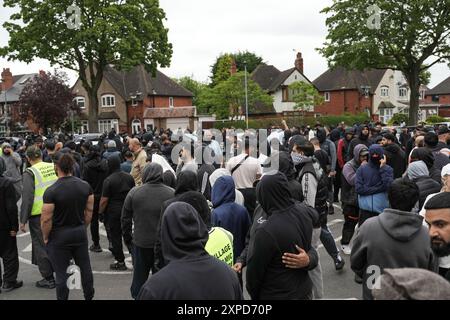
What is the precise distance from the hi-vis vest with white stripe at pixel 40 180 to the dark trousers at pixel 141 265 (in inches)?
82.0

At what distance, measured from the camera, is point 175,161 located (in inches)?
443

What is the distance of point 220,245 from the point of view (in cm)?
403

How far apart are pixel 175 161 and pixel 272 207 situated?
7520 millimetres

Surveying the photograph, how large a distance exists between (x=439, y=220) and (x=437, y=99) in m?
91.5

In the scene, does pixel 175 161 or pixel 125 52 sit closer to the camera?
pixel 175 161

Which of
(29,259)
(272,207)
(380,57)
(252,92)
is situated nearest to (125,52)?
(380,57)

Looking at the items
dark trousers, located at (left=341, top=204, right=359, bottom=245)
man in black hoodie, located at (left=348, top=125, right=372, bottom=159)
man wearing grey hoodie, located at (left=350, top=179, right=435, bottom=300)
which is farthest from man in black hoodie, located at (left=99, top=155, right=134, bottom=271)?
man in black hoodie, located at (left=348, top=125, right=372, bottom=159)

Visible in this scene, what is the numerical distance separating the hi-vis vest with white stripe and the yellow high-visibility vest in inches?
161

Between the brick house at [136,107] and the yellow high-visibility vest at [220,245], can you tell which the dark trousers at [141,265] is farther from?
the brick house at [136,107]

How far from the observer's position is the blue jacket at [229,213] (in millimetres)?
5059

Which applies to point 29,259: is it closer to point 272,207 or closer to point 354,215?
point 354,215

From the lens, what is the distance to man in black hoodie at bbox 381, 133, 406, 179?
30.2 ft

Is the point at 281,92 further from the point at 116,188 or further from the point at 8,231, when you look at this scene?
the point at 8,231

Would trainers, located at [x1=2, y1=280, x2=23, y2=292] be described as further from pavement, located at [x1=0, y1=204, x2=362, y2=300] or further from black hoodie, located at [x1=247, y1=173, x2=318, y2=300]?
black hoodie, located at [x1=247, y1=173, x2=318, y2=300]
